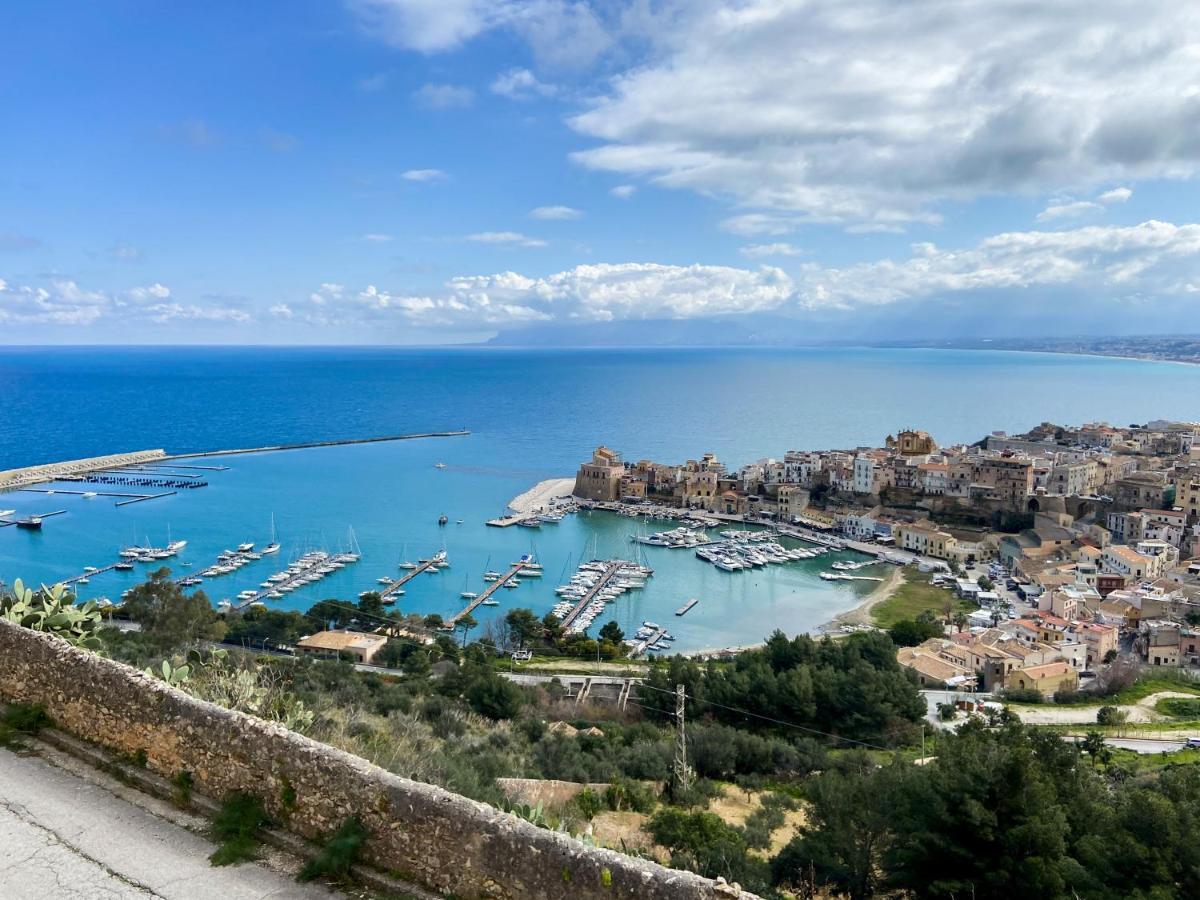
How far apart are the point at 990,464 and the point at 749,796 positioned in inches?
1820

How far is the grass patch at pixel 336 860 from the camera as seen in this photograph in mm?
4105

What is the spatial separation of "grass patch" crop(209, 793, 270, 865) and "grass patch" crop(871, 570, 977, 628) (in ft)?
101

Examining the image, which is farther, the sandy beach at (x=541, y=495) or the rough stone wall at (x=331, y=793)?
the sandy beach at (x=541, y=495)

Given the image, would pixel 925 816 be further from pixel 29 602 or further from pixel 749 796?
pixel 29 602

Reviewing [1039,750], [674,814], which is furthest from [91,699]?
[1039,750]

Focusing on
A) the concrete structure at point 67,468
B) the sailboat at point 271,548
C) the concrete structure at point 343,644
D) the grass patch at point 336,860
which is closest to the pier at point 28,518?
the concrete structure at point 67,468

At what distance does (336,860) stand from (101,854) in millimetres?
1328

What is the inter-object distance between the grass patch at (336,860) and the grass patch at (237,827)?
409mm

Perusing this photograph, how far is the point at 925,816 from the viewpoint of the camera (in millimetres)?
7457

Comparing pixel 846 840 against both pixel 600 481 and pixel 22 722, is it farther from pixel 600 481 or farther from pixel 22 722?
pixel 600 481

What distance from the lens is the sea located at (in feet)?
122

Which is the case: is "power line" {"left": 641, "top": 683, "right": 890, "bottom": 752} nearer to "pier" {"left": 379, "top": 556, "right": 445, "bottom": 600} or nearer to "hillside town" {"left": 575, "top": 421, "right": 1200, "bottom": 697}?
"hillside town" {"left": 575, "top": 421, "right": 1200, "bottom": 697}

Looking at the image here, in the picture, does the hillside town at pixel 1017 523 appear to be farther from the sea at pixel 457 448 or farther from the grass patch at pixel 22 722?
the grass patch at pixel 22 722

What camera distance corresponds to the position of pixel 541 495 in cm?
5834
